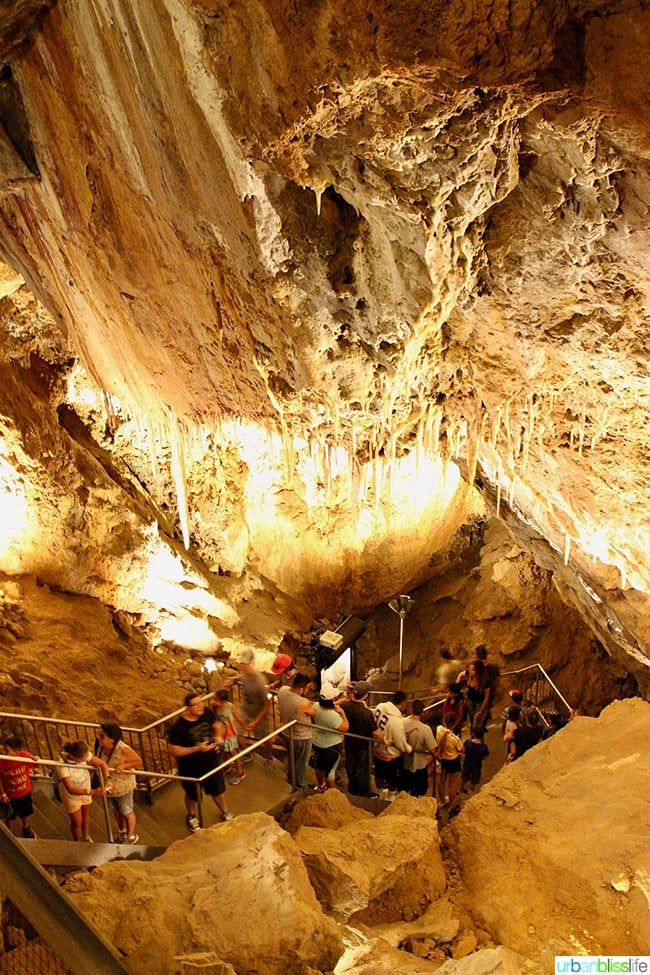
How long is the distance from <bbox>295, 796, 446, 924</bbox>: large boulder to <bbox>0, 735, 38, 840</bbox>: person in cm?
189

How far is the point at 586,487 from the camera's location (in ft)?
24.2

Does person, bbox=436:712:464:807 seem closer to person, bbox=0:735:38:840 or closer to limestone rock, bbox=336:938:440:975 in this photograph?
limestone rock, bbox=336:938:440:975

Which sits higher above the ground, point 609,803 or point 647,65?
point 647,65

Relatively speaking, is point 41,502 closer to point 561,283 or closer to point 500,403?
point 500,403

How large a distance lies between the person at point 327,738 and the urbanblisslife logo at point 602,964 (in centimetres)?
266

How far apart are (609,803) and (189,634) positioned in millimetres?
6231

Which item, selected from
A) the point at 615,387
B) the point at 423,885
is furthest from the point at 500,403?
the point at 423,885

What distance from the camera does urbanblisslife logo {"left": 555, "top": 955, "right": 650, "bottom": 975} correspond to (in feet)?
14.5

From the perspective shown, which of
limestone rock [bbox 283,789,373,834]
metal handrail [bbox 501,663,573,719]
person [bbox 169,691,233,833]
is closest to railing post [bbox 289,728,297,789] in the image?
limestone rock [bbox 283,789,373,834]

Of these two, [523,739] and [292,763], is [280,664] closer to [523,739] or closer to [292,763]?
[292,763]

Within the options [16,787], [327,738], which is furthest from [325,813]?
[16,787]

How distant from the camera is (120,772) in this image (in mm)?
5449

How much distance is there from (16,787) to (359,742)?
316 cm

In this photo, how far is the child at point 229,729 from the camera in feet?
21.6
